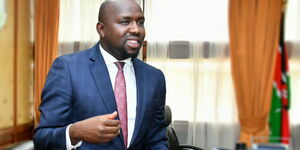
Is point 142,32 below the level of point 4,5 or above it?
below

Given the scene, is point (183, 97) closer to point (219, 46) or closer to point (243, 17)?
point (219, 46)

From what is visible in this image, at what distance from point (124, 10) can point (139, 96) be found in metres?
0.40

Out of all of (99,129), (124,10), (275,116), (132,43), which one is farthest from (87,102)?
(275,116)

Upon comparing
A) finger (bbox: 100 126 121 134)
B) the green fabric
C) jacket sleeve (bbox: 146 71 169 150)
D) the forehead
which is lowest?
the green fabric

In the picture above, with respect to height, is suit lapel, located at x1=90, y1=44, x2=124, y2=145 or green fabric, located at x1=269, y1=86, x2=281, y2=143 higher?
suit lapel, located at x1=90, y1=44, x2=124, y2=145

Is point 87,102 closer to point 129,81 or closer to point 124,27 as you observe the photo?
point 129,81

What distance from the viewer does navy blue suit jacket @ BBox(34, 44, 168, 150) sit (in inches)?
51.5

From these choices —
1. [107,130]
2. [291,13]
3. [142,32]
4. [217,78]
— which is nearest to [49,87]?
[107,130]

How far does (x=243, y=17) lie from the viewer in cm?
371

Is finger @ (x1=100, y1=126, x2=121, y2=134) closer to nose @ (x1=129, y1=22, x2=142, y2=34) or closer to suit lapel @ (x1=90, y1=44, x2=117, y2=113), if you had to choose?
suit lapel @ (x1=90, y1=44, x2=117, y2=113)

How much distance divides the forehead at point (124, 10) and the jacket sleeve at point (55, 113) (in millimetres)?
346

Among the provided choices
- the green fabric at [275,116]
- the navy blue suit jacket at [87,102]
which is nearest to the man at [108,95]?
the navy blue suit jacket at [87,102]

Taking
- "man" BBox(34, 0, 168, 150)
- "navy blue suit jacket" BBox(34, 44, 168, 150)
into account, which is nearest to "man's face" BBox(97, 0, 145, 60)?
"man" BBox(34, 0, 168, 150)

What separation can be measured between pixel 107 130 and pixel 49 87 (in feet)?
1.13
